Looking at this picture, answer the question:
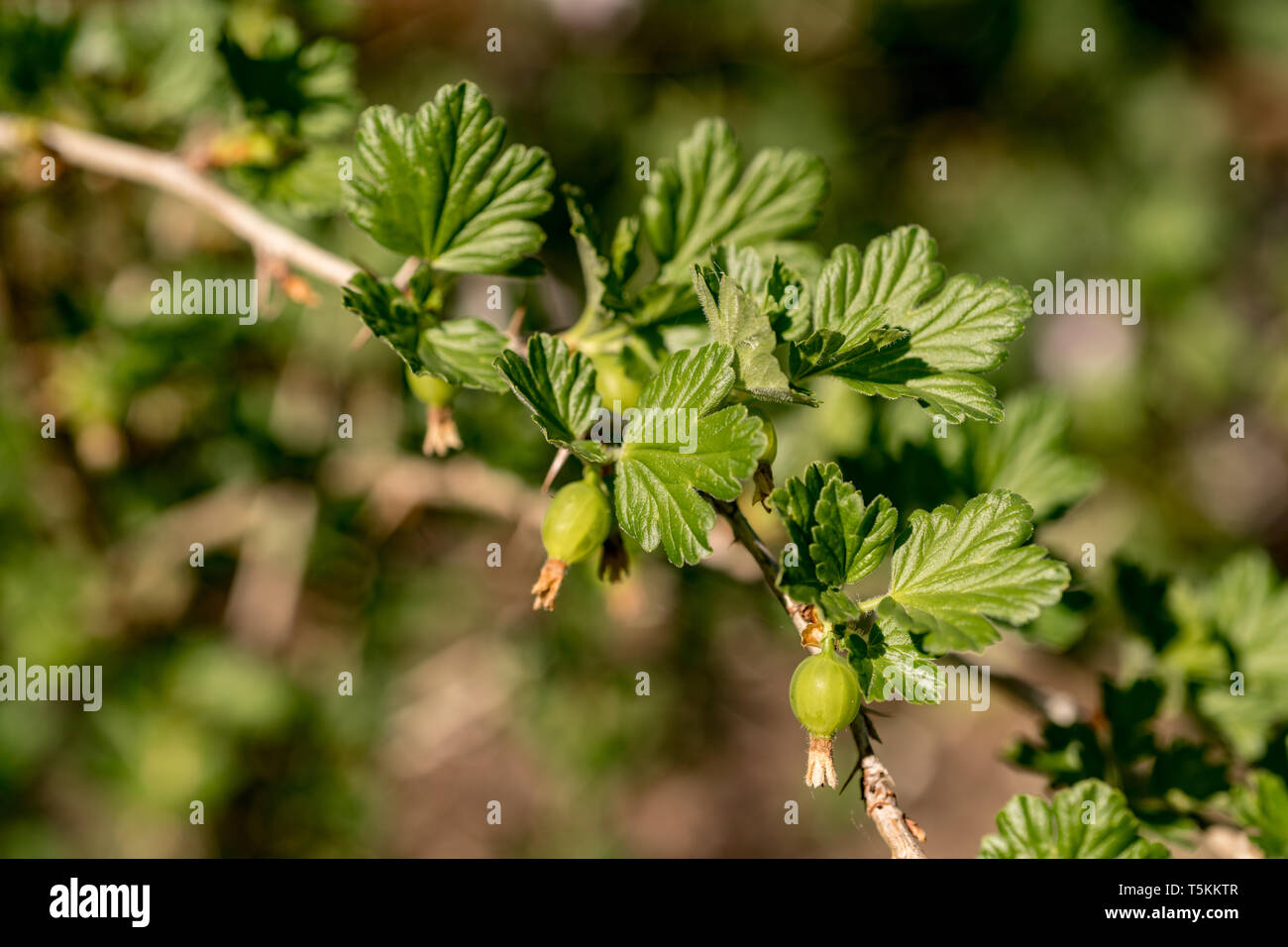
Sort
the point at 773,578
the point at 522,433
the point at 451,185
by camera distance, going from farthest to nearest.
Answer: the point at 522,433
the point at 451,185
the point at 773,578

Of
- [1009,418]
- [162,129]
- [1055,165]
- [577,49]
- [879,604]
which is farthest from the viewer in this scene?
[1055,165]

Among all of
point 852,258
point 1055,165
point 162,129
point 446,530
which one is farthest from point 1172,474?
point 162,129

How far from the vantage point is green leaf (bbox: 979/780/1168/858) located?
977 mm

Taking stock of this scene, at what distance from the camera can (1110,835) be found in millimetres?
976

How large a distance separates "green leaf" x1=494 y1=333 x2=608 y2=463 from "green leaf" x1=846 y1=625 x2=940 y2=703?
0.32 metres

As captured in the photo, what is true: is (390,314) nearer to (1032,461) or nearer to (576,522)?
(576,522)

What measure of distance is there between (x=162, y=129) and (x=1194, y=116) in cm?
329

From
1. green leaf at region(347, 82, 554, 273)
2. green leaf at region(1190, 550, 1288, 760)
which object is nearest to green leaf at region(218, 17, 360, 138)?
green leaf at region(347, 82, 554, 273)

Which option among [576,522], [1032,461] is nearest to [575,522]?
[576,522]

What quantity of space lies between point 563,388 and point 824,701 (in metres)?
0.40

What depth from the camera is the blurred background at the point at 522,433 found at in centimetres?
168

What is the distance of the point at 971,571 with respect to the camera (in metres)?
0.92

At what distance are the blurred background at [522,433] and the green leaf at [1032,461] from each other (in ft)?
0.04
